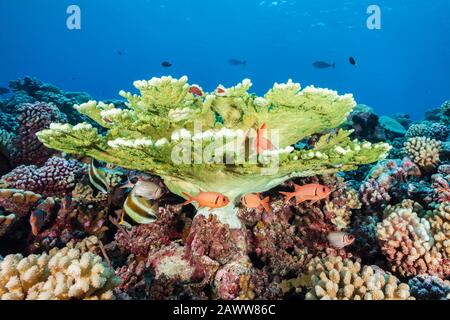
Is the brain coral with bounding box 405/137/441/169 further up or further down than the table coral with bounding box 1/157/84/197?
further up

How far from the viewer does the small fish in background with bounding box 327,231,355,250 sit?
3.35 meters

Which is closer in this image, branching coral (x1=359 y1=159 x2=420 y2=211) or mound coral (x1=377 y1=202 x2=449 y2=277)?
mound coral (x1=377 y1=202 x2=449 y2=277)

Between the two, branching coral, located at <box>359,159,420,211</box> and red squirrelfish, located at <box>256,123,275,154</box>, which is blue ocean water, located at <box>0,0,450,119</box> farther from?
red squirrelfish, located at <box>256,123,275,154</box>

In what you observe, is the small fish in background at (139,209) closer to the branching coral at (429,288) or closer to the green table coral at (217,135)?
the green table coral at (217,135)

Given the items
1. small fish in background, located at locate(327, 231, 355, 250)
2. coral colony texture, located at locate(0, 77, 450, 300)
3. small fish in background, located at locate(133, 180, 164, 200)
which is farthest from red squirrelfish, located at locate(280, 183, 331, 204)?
small fish in background, located at locate(133, 180, 164, 200)

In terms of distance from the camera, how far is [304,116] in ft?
9.05

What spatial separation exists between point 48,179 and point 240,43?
111418mm

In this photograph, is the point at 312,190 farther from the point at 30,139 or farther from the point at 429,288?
the point at 30,139

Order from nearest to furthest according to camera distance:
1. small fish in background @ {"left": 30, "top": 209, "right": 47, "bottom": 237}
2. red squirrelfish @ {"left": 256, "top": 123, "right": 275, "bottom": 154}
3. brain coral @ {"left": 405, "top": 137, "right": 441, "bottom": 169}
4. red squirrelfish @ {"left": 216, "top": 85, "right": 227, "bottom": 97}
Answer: red squirrelfish @ {"left": 256, "top": 123, "right": 275, "bottom": 154} < red squirrelfish @ {"left": 216, "top": 85, "right": 227, "bottom": 97} < small fish in background @ {"left": 30, "top": 209, "right": 47, "bottom": 237} < brain coral @ {"left": 405, "top": 137, "right": 441, "bottom": 169}

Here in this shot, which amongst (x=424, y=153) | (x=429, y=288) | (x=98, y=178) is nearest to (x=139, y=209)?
(x=98, y=178)

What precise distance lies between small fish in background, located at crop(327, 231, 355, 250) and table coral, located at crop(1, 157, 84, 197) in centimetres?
435

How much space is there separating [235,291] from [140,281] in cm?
107

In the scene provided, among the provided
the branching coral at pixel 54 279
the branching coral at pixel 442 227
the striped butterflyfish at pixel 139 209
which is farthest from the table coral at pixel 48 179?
the branching coral at pixel 442 227

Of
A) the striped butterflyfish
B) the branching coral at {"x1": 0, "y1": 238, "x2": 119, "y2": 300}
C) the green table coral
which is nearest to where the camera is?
the branching coral at {"x1": 0, "y1": 238, "x2": 119, "y2": 300}
